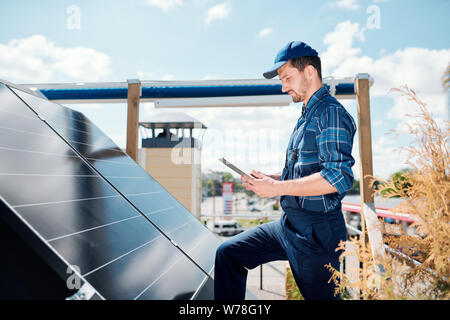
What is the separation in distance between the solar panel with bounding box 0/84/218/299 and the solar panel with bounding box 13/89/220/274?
0.06m

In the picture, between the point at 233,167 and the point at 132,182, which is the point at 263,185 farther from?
the point at 132,182

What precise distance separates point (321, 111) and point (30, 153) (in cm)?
164

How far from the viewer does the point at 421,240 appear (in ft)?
3.56

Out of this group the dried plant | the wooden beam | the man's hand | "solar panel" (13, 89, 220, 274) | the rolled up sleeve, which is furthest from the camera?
the wooden beam

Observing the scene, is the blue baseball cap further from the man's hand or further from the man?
the man's hand

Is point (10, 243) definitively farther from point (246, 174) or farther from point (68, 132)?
point (68, 132)

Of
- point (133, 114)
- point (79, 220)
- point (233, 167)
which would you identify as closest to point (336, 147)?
point (233, 167)

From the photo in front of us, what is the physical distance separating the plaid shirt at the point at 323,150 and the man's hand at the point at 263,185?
14cm

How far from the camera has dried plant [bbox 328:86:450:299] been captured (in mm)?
965

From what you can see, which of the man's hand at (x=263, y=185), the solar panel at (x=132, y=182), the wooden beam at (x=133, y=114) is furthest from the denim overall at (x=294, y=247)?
the wooden beam at (x=133, y=114)

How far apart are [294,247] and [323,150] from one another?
53 centimetres

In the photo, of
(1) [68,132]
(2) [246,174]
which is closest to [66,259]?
(2) [246,174]

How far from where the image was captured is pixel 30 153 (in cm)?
171

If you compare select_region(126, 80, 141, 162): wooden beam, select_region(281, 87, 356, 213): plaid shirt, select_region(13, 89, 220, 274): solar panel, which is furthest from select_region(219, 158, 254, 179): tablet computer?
select_region(126, 80, 141, 162): wooden beam
